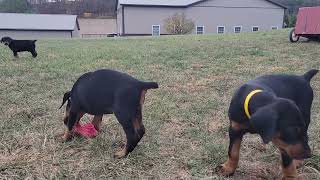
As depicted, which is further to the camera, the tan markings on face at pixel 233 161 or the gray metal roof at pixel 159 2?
the gray metal roof at pixel 159 2

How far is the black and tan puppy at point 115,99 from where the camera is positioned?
3688 millimetres

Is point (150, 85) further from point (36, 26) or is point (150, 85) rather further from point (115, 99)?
point (36, 26)

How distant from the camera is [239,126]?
3.25 metres

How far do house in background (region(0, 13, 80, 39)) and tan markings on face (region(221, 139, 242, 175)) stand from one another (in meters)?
45.7

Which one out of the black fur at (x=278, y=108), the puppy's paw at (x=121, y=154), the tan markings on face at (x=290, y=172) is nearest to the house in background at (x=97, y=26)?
the puppy's paw at (x=121, y=154)

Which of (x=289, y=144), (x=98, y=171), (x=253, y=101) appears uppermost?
(x=253, y=101)

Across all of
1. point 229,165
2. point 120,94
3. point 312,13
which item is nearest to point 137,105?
point 120,94

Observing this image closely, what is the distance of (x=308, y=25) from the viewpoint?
13367 millimetres

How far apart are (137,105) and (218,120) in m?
1.67

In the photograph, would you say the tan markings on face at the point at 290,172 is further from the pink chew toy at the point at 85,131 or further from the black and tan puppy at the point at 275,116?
the pink chew toy at the point at 85,131

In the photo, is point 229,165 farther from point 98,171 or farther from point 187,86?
point 187,86

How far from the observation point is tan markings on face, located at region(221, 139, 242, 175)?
3377 millimetres

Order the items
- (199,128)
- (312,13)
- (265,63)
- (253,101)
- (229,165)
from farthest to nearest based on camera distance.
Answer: (312,13) < (265,63) < (199,128) < (229,165) < (253,101)

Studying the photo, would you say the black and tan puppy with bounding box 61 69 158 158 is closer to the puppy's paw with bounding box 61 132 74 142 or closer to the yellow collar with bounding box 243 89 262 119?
the puppy's paw with bounding box 61 132 74 142
